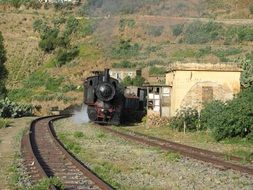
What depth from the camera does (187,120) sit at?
30328 mm

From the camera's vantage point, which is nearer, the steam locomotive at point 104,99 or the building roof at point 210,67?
the building roof at point 210,67

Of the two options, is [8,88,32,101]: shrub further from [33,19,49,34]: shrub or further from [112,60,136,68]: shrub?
[33,19,49,34]: shrub

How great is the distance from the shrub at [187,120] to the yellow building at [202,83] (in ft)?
6.56

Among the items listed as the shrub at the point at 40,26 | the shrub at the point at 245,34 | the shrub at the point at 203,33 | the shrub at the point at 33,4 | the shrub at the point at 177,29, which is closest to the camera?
the shrub at the point at 245,34

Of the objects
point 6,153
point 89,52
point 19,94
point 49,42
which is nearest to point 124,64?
point 89,52

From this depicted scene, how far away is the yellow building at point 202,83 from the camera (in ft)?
107

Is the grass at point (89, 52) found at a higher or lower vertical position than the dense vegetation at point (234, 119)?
higher

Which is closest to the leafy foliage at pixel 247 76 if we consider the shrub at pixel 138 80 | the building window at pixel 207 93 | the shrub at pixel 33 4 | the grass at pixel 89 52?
the building window at pixel 207 93

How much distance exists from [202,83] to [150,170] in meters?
19.0

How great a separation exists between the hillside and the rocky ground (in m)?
42.3

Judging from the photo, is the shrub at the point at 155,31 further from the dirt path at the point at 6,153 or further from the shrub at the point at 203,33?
the dirt path at the point at 6,153

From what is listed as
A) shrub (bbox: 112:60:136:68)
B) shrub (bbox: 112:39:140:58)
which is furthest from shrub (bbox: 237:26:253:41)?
shrub (bbox: 112:60:136:68)

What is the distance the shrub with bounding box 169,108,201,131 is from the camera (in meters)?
30.3

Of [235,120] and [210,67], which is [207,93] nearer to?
[210,67]
